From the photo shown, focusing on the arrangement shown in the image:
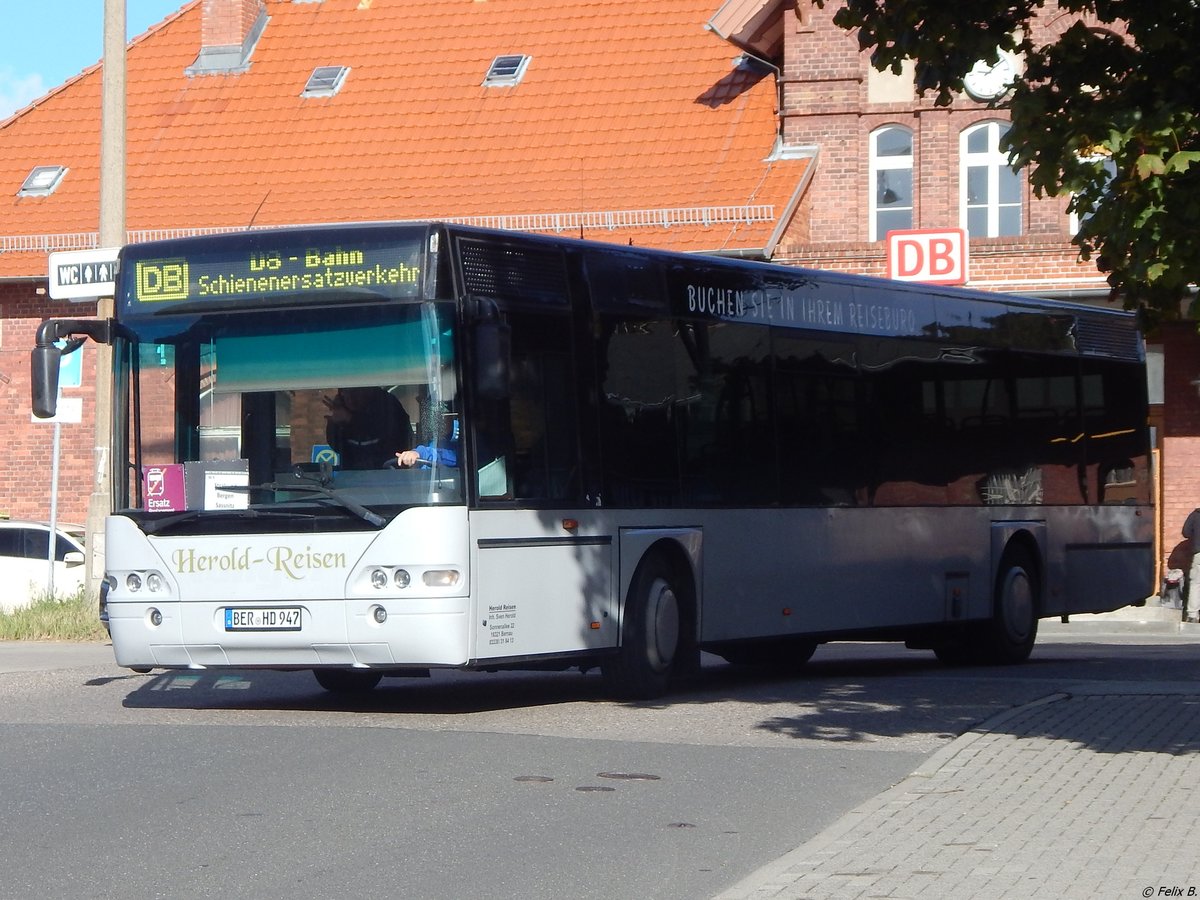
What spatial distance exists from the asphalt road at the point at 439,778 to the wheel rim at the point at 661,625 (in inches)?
13.4

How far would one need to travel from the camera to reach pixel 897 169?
31625 mm

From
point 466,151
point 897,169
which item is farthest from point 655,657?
point 466,151

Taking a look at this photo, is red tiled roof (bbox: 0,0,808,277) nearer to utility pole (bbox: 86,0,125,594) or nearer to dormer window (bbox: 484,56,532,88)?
dormer window (bbox: 484,56,532,88)

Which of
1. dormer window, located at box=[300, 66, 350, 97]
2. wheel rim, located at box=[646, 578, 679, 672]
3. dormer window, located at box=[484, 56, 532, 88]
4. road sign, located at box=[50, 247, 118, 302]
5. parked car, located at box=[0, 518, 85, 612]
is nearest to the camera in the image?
wheel rim, located at box=[646, 578, 679, 672]

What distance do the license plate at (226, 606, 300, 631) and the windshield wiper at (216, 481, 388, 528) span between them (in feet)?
2.25

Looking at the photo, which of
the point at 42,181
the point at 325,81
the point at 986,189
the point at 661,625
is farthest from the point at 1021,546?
the point at 42,181

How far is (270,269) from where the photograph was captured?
11.7 metres

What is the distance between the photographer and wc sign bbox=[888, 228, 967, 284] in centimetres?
2891

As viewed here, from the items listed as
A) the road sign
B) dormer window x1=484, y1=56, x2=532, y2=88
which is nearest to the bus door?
the road sign

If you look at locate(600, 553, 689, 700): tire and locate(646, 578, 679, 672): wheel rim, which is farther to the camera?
locate(646, 578, 679, 672): wheel rim

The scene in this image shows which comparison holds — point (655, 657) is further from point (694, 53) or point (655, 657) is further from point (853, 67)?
point (694, 53)

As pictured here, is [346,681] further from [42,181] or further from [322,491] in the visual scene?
[42,181]

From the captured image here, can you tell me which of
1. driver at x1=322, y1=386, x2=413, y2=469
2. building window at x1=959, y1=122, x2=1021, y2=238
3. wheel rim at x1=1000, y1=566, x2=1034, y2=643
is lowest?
wheel rim at x1=1000, y1=566, x2=1034, y2=643

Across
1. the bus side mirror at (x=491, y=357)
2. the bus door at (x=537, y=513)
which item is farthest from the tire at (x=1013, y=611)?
the bus side mirror at (x=491, y=357)
